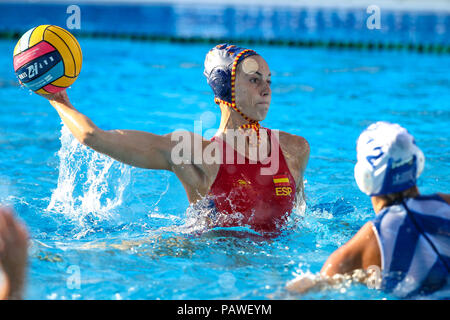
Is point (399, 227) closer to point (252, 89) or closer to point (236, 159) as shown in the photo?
point (236, 159)

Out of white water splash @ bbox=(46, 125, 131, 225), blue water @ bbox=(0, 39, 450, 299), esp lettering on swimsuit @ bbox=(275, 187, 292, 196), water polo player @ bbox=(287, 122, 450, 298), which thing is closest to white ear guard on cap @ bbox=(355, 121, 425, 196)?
water polo player @ bbox=(287, 122, 450, 298)

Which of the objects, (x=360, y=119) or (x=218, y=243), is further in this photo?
(x=360, y=119)

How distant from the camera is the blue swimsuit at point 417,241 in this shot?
6.91 ft

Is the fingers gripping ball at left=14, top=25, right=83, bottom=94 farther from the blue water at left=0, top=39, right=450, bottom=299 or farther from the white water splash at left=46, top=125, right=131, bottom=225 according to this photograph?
the blue water at left=0, top=39, right=450, bottom=299

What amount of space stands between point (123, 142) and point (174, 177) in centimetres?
208

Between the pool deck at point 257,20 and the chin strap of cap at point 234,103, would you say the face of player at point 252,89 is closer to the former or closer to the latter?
the chin strap of cap at point 234,103

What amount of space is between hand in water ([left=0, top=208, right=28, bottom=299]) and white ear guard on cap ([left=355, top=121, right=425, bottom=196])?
121cm

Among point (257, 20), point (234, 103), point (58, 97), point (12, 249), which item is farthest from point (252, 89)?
point (257, 20)

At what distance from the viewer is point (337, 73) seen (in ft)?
29.3

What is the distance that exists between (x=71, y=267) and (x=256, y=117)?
3.92ft

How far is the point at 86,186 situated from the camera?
447cm

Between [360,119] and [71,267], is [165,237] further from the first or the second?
[360,119]

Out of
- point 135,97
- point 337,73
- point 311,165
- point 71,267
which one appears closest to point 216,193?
point 71,267

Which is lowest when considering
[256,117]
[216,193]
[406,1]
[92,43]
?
[216,193]
